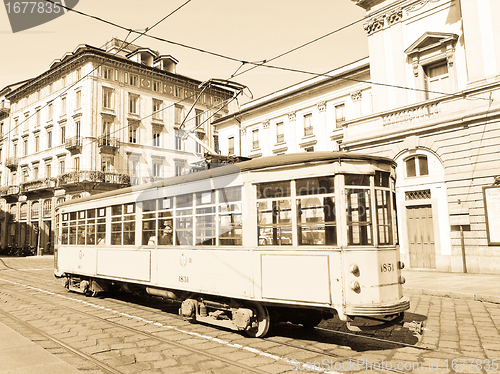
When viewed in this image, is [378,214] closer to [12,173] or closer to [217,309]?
[217,309]

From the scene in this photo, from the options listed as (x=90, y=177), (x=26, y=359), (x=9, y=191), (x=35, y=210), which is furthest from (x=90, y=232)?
(x=9, y=191)

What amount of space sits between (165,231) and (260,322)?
2.75m

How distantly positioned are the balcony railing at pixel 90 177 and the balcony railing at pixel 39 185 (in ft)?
3.89

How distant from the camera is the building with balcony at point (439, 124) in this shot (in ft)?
46.9

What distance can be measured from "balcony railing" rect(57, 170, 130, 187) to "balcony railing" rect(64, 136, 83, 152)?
83.4 inches

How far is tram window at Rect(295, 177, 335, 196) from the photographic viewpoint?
576 centimetres

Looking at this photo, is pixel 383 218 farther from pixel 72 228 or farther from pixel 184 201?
pixel 72 228

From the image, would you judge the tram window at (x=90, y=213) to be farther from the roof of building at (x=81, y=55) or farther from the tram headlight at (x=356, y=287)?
the roof of building at (x=81, y=55)

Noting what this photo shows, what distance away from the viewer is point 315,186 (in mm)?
5852

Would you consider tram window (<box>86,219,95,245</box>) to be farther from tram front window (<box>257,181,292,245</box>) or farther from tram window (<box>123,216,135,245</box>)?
tram front window (<box>257,181,292,245</box>)

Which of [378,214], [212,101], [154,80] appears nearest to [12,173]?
[154,80]

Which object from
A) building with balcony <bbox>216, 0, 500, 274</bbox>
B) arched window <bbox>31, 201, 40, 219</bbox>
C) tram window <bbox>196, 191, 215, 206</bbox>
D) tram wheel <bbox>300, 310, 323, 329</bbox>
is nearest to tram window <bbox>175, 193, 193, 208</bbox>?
tram window <bbox>196, 191, 215, 206</bbox>

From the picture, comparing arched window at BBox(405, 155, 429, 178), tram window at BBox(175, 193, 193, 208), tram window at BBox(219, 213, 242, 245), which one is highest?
arched window at BBox(405, 155, 429, 178)

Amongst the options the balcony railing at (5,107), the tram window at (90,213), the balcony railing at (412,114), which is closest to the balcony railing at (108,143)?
the balcony railing at (5,107)
